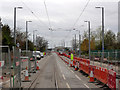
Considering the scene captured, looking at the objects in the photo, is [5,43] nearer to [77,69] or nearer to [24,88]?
[77,69]

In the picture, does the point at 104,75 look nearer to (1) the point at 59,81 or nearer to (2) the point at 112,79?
(2) the point at 112,79

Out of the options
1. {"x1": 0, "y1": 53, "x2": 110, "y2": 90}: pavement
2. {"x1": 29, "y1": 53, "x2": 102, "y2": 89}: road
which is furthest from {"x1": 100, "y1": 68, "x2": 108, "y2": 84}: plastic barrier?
{"x1": 29, "y1": 53, "x2": 102, "y2": 89}: road

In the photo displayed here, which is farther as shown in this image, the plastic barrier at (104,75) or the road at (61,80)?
the road at (61,80)

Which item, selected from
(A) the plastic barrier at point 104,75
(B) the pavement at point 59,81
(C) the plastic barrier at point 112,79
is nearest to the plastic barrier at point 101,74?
(A) the plastic barrier at point 104,75

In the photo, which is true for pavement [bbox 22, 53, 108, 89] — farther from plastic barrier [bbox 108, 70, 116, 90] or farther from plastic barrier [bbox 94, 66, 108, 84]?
plastic barrier [bbox 108, 70, 116, 90]

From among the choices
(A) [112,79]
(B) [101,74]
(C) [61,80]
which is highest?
(A) [112,79]

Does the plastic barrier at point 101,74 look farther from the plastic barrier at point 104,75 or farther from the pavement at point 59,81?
the pavement at point 59,81

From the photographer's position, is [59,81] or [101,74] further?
[59,81]

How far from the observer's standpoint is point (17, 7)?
26.7m

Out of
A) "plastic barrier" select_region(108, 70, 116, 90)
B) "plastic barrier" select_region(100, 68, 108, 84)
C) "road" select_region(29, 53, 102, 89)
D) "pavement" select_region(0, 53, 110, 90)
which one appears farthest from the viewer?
"road" select_region(29, 53, 102, 89)

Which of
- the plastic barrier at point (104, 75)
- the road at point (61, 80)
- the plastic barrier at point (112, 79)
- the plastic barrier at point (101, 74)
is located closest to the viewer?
the plastic barrier at point (112, 79)

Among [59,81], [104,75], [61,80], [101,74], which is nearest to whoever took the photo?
[104,75]

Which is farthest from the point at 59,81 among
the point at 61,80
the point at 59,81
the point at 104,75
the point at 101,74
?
the point at 104,75

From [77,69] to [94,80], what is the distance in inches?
425
